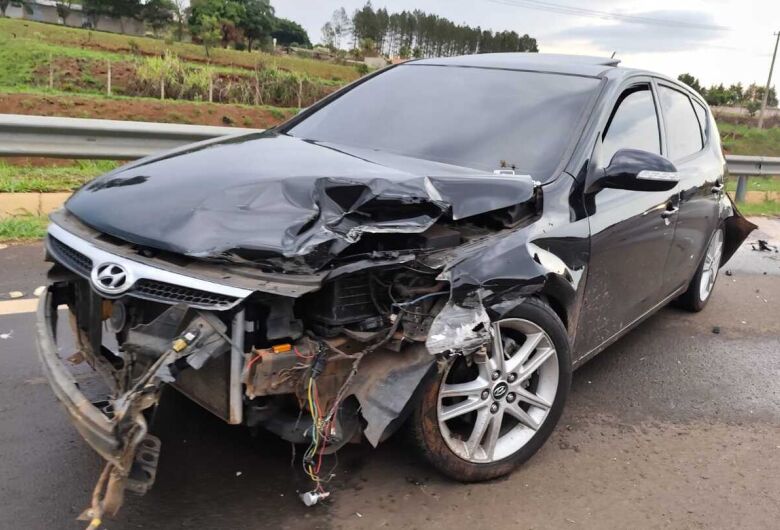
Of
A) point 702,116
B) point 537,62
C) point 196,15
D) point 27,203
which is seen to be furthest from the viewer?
point 196,15

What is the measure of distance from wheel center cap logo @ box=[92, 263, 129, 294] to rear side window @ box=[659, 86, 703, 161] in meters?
3.35

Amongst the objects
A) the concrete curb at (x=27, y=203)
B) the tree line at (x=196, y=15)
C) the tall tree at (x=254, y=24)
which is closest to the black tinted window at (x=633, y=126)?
the concrete curb at (x=27, y=203)

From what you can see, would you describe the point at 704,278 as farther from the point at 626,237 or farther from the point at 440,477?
the point at 440,477

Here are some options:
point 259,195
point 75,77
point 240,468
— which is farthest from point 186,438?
point 75,77

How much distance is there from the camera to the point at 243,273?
221 centimetres

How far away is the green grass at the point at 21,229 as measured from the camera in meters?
5.66

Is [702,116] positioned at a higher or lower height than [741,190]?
higher

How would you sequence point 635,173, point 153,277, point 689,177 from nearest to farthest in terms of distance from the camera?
point 153,277 < point 635,173 < point 689,177

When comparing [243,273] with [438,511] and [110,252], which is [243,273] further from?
[438,511]

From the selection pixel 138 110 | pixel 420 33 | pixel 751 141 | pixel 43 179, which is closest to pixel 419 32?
pixel 420 33

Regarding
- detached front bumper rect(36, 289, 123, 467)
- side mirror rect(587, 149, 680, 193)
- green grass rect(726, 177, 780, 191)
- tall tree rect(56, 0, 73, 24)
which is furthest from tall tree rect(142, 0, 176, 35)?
detached front bumper rect(36, 289, 123, 467)

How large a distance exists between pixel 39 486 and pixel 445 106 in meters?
2.54

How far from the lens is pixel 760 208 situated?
11.0 m

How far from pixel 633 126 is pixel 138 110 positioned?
71.6 ft
